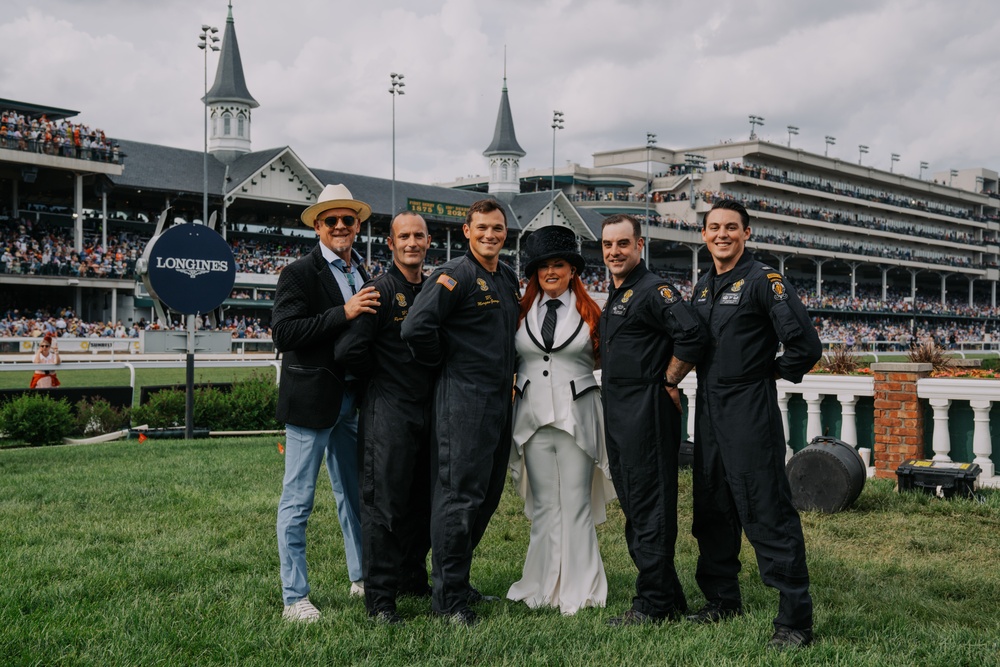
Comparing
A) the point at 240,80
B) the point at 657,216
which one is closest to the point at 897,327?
the point at 657,216

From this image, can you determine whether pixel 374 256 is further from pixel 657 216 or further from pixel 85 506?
pixel 85 506

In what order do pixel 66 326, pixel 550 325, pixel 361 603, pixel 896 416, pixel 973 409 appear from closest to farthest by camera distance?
pixel 361 603 < pixel 550 325 < pixel 973 409 < pixel 896 416 < pixel 66 326

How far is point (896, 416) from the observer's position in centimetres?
793

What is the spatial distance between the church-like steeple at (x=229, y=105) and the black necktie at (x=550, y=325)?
4564cm

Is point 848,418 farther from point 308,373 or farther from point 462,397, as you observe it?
point 308,373

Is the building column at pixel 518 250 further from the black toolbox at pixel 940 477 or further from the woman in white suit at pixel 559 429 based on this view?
the woman in white suit at pixel 559 429

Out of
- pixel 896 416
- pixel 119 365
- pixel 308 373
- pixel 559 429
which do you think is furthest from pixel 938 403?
pixel 119 365

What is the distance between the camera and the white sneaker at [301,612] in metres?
4.23

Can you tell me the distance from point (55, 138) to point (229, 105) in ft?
51.9

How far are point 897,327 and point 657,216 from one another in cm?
2115

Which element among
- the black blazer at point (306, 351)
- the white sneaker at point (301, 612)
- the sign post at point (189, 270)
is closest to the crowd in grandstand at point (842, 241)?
the sign post at point (189, 270)

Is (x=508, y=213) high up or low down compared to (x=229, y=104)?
down

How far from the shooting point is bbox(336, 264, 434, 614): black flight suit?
4340 mm

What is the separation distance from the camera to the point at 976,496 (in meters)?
7.01
